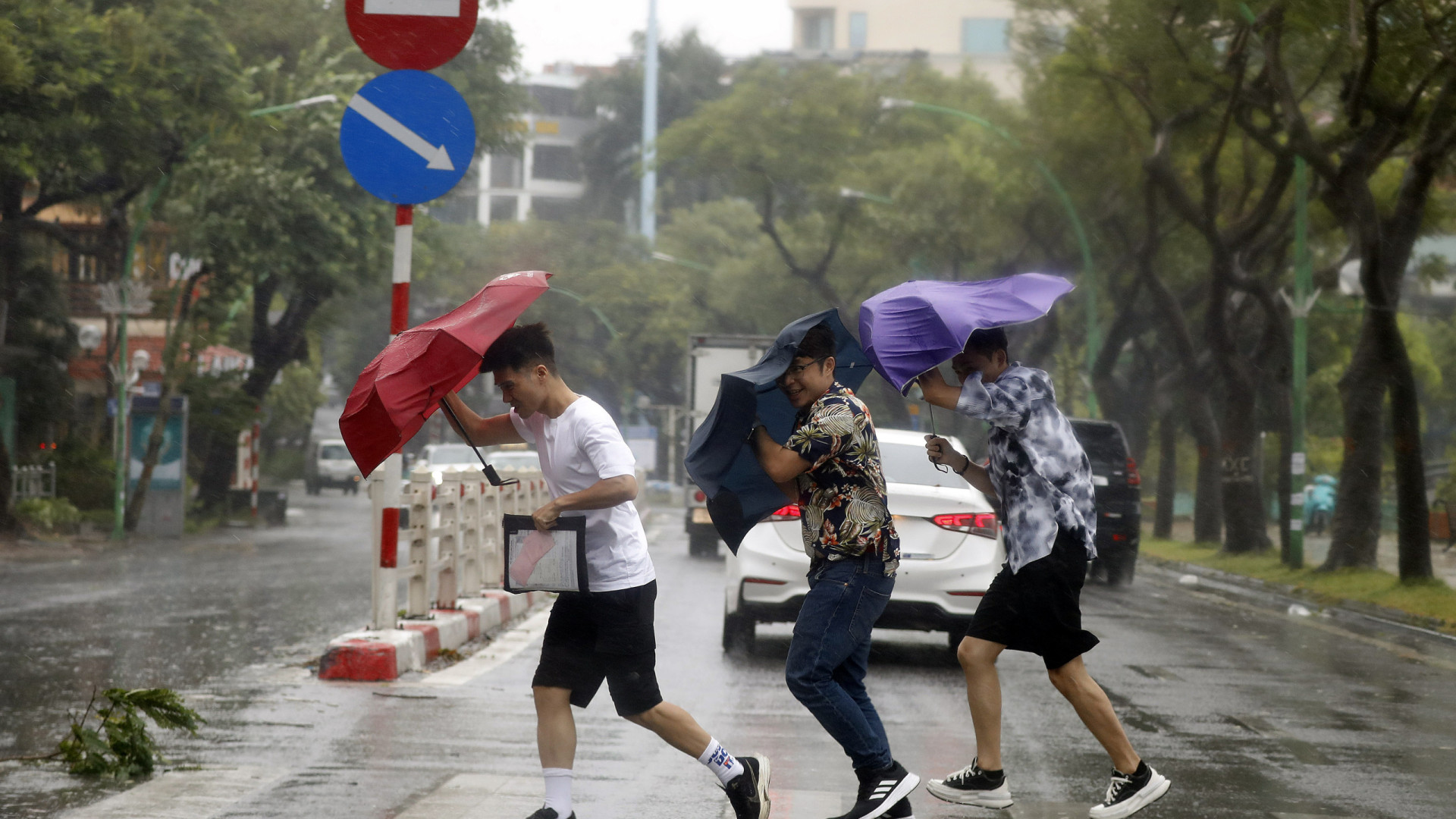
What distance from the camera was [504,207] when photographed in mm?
100938

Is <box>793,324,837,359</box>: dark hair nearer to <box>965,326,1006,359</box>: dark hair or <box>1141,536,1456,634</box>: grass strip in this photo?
<box>965,326,1006,359</box>: dark hair

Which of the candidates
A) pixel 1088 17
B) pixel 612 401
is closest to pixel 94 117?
pixel 1088 17

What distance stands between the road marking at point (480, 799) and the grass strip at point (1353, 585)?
10861 millimetres

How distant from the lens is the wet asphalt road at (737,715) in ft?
20.6

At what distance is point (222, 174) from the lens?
27.8 metres

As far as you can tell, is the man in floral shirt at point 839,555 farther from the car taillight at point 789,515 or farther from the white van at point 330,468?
the white van at point 330,468

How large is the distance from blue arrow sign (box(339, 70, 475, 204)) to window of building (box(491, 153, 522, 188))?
306 feet

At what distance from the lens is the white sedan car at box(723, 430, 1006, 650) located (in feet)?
34.2

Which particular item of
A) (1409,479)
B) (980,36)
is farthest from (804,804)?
(980,36)

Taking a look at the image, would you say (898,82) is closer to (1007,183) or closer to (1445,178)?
(1007,183)

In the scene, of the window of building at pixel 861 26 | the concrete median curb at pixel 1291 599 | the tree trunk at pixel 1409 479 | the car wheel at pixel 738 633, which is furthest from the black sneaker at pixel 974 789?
the window of building at pixel 861 26

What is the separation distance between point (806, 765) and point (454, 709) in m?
2.14

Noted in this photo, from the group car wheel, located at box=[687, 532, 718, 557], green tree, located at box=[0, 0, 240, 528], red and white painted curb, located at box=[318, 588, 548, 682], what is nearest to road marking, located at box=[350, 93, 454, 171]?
red and white painted curb, located at box=[318, 588, 548, 682]

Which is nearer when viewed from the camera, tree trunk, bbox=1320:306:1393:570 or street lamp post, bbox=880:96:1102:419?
tree trunk, bbox=1320:306:1393:570
